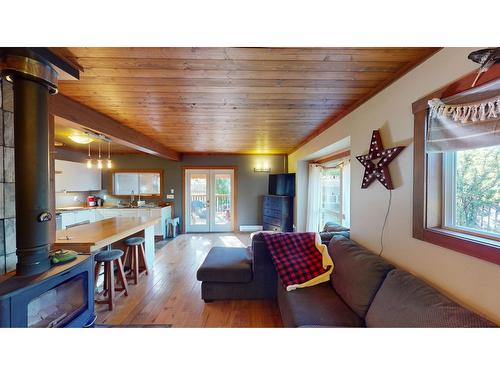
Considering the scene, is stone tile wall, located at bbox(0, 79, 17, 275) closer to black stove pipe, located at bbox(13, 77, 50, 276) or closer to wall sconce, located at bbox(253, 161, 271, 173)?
black stove pipe, located at bbox(13, 77, 50, 276)

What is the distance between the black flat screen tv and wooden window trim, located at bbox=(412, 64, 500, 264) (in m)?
3.35

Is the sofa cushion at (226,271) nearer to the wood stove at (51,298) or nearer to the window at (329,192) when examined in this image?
the wood stove at (51,298)

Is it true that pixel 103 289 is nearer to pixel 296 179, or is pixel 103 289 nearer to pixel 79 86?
pixel 79 86

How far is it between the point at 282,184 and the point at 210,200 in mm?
2153

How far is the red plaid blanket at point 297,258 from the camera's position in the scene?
5.69 ft

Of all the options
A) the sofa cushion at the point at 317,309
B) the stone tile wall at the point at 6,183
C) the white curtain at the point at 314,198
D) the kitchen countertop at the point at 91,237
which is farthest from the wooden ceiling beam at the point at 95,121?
the white curtain at the point at 314,198

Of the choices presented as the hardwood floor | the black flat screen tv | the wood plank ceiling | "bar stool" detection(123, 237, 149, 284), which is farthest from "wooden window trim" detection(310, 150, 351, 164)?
"bar stool" detection(123, 237, 149, 284)

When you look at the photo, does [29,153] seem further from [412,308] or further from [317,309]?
[412,308]

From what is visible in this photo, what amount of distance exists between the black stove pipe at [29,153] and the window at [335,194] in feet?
10.9

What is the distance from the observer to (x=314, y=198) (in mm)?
4023

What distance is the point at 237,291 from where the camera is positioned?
2.14 metres

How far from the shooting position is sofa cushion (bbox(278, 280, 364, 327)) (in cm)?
128

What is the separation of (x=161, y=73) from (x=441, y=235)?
7.22ft
